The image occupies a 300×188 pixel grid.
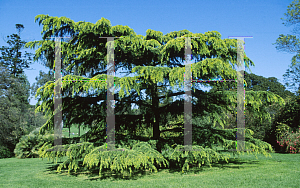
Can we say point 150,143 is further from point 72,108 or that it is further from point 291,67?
point 291,67

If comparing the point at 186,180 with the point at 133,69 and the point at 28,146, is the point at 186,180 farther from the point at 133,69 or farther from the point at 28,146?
the point at 28,146

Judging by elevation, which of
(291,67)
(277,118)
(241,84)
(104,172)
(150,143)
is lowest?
(104,172)

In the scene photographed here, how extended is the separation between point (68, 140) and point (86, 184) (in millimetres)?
2281

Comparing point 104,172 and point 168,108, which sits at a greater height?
point 168,108

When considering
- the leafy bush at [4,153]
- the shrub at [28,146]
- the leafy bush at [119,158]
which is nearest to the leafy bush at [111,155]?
the leafy bush at [119,158]

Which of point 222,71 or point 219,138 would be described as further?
point 219,138

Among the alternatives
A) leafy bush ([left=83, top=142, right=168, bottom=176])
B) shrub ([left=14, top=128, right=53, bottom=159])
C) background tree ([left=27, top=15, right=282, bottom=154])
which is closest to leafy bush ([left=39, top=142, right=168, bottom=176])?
leafy bush ([left=83, top=142, right=168, bottom=176])

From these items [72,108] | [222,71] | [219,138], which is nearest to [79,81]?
[72,108]

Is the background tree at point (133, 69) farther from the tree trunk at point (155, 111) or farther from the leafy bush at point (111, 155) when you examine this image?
the leafy bush at point (111, 155)

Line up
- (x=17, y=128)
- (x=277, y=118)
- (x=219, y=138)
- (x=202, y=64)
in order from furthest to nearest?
(x=17, y=128) → (x=277, y=118) → (x=219, y=138) → (x=202, y=64)

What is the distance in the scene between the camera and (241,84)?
735 cm

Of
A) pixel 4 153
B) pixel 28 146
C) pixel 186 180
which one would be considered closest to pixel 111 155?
pixel 186 180

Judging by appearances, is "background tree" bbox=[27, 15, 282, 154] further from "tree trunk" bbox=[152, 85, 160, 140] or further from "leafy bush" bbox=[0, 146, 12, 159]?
"leafy bush" bbox=[0, 146, 12, 159]

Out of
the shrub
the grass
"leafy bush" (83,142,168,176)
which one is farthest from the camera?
the shrub
